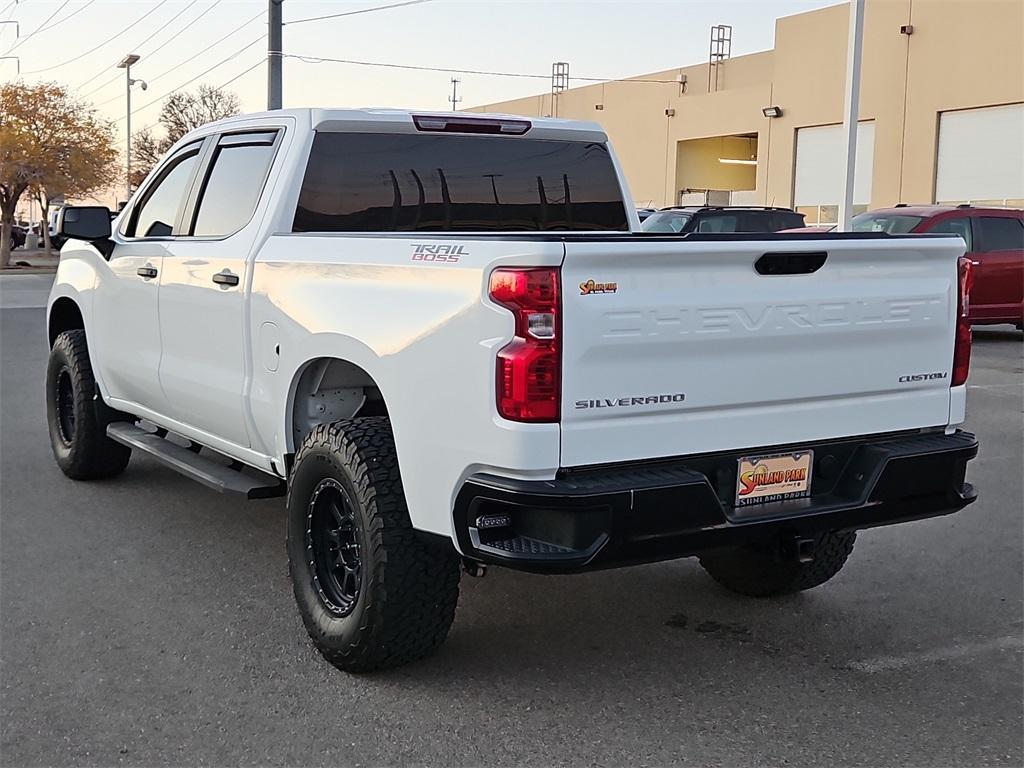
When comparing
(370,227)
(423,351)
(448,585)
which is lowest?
(448,585)

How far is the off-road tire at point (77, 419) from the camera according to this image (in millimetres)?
7023

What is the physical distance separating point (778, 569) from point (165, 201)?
366cm

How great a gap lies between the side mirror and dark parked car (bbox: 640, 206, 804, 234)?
12.5 m

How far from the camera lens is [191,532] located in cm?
624

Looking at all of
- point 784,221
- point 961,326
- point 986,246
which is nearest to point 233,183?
point 961,326

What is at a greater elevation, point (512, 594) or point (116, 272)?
point (116, 272)

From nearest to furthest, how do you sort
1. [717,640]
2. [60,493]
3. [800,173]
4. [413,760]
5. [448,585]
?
[413,760] < [448,585] < [717,640] < [60,493] < [800,173]

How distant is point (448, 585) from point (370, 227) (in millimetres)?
1896

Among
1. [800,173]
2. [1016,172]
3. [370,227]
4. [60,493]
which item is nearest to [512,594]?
[370,227]

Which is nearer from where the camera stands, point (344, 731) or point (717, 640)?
point (344, 731)

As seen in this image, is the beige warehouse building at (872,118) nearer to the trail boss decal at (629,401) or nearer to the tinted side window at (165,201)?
the tinted side window at (165,201)

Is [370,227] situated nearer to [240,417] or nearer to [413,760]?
[240,417]

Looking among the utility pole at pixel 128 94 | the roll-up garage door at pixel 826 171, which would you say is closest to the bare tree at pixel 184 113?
the utility pole at pixel 128 94

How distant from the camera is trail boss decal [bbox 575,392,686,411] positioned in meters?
3.62
